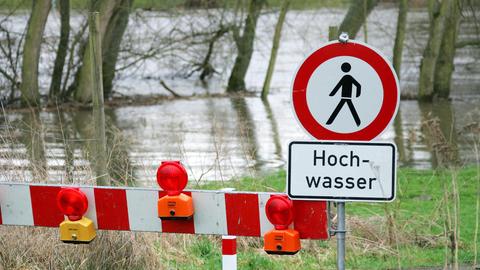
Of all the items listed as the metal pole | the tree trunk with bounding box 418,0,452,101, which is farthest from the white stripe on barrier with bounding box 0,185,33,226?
the tree trunk with bounding box 418,0,452,101

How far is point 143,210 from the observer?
21.8 ft

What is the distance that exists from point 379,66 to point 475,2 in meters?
18.7

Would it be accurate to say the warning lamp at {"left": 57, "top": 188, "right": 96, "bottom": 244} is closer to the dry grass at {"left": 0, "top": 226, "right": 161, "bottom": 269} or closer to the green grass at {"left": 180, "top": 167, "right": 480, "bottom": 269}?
the dry grass at {"left": 0, "top": 226, "right": 161, "bottom": 269}

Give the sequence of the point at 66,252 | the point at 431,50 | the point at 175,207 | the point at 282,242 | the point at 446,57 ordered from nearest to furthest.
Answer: the point at 282,242 < the point at 175,207 < the point at 66,252 < the point at 431,50 < the point at 446,57

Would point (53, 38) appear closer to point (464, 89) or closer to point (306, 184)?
point (464, 89)

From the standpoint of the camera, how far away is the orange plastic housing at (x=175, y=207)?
21.0ft

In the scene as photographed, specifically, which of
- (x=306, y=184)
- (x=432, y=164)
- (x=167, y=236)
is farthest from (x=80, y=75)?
(x=306, y=184)

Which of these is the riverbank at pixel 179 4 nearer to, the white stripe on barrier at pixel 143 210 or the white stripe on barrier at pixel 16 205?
the white stripe on barrier at pixel 16 205

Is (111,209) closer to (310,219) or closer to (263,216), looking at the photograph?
(263,216)

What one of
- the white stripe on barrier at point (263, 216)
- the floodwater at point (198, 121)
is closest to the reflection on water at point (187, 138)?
the floodwater at point (198, 121)

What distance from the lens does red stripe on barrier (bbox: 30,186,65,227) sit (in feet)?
22.3

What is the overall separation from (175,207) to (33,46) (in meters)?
17.1

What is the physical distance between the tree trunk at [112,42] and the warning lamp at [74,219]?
1718cm

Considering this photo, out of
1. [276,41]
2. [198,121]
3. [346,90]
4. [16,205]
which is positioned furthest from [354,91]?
[276,41]
